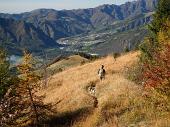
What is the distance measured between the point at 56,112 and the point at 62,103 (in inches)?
128

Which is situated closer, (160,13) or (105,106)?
(105,106)

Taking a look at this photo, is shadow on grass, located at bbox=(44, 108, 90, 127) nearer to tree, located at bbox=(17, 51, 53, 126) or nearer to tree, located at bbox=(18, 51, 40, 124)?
tree, located at bbox=(17, 51, 53, 126)

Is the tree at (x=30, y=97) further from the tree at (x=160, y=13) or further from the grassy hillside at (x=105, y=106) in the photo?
the tree at (x=160, y=13)

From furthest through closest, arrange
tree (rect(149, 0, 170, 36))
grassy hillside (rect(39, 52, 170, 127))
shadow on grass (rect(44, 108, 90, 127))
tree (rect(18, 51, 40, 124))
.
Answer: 1. tree (rect(149, 0, 170, 36))
2. tree (rect(18, 51, 40, 124))
3. shadow on grass (rect(44, 108, 90, 127))
4. grassy hillside (rect(39, 52, 170, 127))

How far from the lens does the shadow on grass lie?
94.6 ft

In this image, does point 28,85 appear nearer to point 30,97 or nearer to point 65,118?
point 30,97

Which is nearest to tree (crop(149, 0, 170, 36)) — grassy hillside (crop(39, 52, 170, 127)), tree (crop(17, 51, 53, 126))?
grassy hillside (crop(39, 52, 170, 127))

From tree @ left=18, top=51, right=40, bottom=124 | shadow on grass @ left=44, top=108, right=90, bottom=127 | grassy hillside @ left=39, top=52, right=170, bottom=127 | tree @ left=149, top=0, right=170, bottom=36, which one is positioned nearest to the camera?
grassy hillside @ left=39, top=52, right=170, bottom=127

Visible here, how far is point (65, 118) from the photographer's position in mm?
30922

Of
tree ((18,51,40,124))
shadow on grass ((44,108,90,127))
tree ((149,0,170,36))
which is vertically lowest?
shadow on grass ((44,108,90,127))

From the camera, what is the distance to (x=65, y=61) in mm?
132875

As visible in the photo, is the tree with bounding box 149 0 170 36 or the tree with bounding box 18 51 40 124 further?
the tree with bounding box 149 0 170 36

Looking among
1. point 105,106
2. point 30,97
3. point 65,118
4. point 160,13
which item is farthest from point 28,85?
point 160,13

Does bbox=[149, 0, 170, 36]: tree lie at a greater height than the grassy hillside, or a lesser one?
greater
